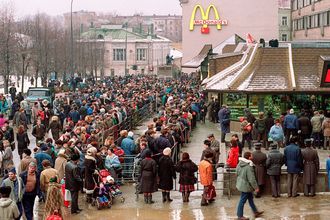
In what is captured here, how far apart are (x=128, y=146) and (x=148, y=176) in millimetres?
3544

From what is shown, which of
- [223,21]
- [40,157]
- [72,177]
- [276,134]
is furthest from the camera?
[223,21]

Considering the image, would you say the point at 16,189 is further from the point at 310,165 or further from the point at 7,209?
the point at 310,165

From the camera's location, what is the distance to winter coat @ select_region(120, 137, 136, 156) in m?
22.3

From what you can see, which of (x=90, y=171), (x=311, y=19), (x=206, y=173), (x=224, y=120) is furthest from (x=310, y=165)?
(x=311, y=19)

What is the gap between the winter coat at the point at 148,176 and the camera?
61.8 ft

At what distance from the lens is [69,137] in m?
23.1

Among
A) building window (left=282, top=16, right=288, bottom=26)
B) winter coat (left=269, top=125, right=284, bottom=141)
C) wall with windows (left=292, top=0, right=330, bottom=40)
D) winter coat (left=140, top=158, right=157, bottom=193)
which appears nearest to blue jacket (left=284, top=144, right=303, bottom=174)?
winter coat (left=140, top=158, right=157, bottom=193)

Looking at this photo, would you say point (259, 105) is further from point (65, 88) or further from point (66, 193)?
point (65, 88)

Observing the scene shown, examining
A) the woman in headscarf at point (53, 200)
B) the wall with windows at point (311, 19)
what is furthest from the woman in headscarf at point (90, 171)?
the wall with windows at point (311, 19)

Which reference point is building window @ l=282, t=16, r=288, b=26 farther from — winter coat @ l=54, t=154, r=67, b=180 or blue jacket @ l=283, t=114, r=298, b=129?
winter coat @ l=54, t=154, r=67, b=180

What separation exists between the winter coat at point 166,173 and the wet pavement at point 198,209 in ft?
1.46

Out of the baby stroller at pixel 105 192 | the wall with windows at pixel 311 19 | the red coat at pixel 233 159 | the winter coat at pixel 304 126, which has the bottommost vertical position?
the baby stroller at pixel 105 192

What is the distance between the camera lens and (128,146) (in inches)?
878

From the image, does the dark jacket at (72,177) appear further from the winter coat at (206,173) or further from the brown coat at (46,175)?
the winter coat at (206,173)
